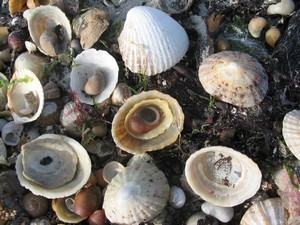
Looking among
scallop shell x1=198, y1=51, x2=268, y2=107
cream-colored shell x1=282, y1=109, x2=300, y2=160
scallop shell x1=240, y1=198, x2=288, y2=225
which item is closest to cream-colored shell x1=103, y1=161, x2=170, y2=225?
scallop shell x1=240, y1=198, x2=288, y2=225

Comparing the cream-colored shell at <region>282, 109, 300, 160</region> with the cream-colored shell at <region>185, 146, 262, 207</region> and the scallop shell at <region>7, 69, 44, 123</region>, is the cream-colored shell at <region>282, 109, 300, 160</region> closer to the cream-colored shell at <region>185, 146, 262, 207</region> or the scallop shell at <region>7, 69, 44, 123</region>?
the cream-colored shell at <region>185, 146, 262, 207</region>

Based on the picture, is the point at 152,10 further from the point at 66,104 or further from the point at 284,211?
the point at 284,211

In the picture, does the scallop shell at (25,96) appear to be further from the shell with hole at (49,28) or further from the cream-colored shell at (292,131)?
the cream-colored shell at (292,131)

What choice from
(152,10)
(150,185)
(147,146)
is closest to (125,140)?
(147,146)

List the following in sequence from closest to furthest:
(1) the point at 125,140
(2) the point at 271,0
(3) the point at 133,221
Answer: (3) the point at 133,221, (1) the point at 125,140, (2) the point at 271,0

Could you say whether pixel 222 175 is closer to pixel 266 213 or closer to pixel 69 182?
pixel 266 213

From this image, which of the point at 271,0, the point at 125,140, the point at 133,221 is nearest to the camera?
the point at 133,221

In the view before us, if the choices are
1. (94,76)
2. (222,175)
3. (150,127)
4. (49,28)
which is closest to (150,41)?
(94,76)
